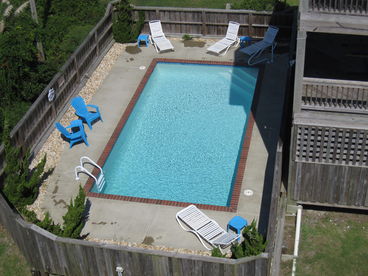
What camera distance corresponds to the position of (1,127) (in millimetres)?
19547

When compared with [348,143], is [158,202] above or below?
below

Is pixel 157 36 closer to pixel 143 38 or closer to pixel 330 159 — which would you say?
pixel 143 38

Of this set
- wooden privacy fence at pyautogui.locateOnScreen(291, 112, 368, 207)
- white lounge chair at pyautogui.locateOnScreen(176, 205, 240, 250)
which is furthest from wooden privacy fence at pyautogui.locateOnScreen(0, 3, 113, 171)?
wooden privacy fence at pyautogui.locateOnScreen(291, 112, 368, 207)

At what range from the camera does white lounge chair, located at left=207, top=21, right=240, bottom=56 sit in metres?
25.0

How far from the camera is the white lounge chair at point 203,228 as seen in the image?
51.3 feet

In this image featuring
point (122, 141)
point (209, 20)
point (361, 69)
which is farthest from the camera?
point (209, 20)

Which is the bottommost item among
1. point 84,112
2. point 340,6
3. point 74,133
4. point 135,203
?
point 135,203

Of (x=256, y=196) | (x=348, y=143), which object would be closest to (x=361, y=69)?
(x=348, y=143)

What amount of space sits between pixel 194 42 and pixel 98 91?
17.3 ft

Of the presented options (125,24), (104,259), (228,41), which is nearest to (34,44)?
(125,24)

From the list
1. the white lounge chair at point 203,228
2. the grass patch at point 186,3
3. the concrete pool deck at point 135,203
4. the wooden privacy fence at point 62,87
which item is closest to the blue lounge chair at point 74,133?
the concrete pool deck at point 135,203

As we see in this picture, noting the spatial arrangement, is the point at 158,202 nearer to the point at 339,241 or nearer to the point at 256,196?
the point at 256,196

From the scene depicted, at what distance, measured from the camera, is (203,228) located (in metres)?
16.2

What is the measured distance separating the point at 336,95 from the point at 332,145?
130 cm
